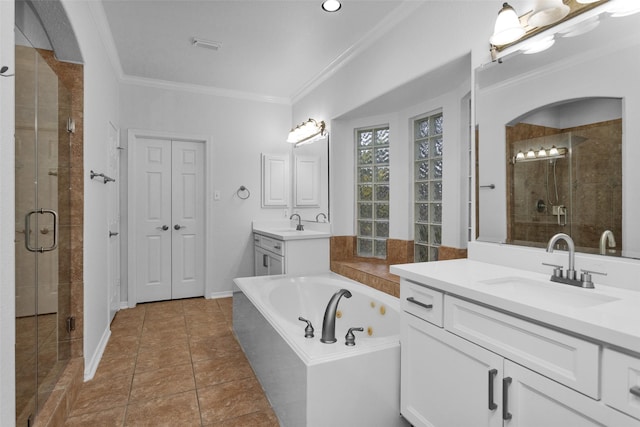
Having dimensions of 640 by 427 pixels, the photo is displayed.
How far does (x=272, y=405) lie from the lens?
1.97 m

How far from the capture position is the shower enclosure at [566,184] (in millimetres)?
1361

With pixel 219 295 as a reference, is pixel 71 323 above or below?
above

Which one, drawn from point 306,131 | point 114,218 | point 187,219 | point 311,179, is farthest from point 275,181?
point 114,218

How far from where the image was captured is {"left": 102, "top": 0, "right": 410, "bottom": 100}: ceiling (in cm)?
248

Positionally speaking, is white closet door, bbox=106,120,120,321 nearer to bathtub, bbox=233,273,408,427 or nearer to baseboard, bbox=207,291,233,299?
baseboard, bbox=207,291,233,299

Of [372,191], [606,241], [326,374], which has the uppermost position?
[372,191]

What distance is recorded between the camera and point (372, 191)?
3.50m

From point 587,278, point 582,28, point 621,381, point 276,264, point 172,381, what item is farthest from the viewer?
point 276,264

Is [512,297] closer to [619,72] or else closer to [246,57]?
[619,72]

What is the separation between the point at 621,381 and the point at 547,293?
59 centimetres

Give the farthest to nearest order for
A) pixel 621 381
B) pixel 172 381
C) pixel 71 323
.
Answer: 1. pixel 172 381
2. pixel 71 323
3. pixel 621 381

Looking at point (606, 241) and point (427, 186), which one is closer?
point (606, 241)

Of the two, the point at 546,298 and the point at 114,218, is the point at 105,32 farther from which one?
A: the point at 546,298

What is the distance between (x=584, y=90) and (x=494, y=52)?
528 mm
